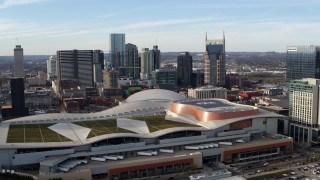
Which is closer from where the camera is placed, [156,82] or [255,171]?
[255,171]

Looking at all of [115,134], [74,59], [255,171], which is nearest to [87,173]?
[115,134]

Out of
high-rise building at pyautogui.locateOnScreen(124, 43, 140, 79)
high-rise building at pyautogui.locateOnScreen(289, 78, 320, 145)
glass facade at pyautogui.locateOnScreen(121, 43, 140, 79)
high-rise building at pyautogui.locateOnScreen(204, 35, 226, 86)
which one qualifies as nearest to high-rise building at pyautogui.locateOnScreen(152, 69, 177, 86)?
high-rise building at pyautogui.locateOnScreen(204, 35, 226, 86)

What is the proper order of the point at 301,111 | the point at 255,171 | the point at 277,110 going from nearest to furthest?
the point at 255,171 < the point at 301,111 < the point at 277,110

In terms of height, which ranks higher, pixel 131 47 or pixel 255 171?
pixel 131 47

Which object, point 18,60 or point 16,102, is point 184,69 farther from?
point 16,102

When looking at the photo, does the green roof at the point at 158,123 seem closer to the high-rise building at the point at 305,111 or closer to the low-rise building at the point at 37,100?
the high-rise building at the point at 305,111

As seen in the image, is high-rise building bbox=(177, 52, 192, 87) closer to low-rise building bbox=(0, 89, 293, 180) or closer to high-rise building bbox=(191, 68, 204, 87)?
high-rise building bbox=(191, 68, 204, 87)

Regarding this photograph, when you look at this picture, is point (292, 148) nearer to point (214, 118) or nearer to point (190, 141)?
point (214, 118)
